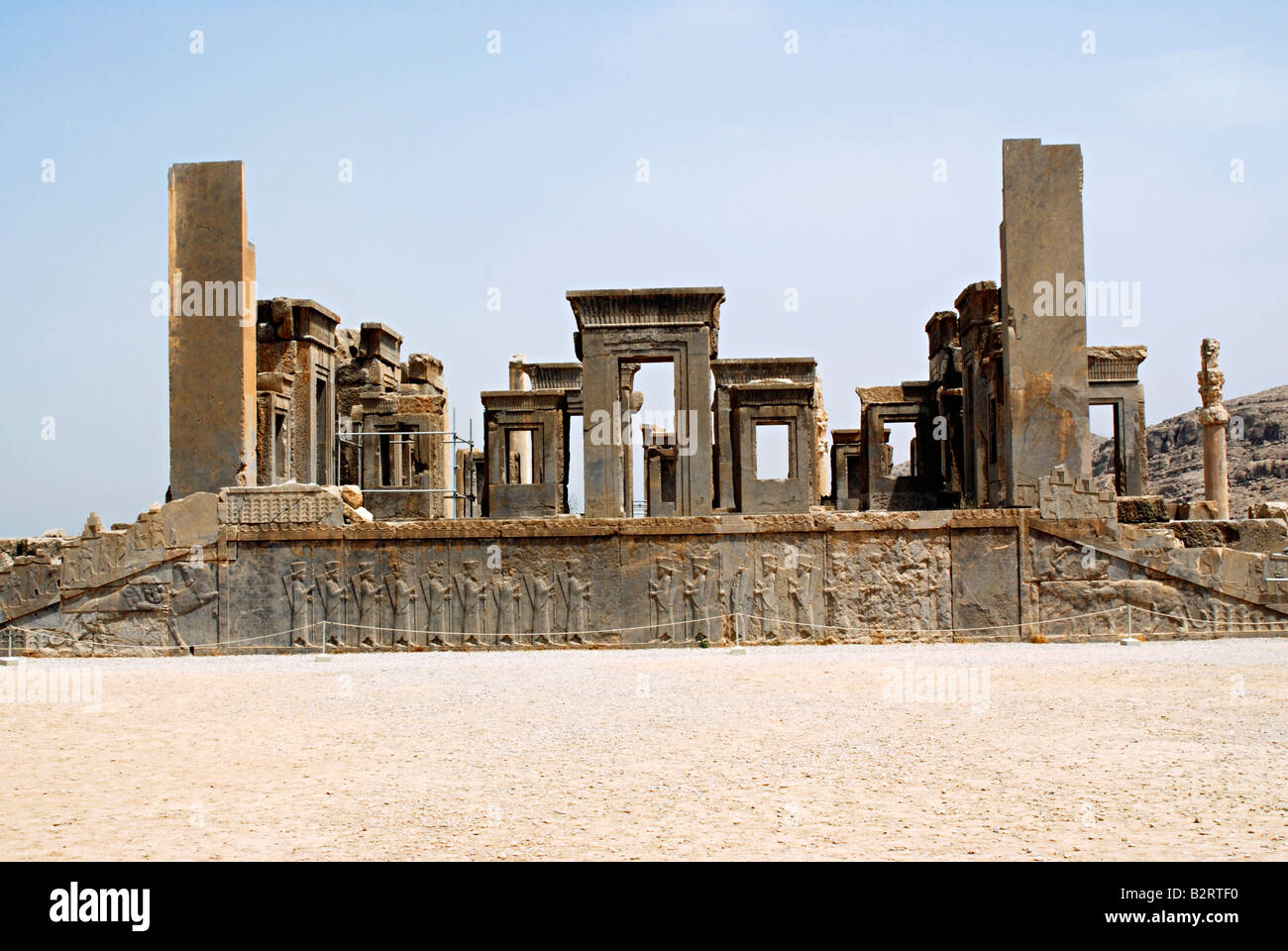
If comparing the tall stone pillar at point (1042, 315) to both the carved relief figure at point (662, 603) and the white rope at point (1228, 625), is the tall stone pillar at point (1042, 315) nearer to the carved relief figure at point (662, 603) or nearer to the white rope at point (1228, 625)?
the white rope at point (1228, 625)

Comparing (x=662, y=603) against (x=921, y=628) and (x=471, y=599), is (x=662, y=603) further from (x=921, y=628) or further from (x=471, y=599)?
(x=921, y=628)

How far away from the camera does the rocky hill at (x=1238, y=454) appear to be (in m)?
35.2

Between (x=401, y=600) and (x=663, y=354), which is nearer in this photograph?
(x=401, y=600)

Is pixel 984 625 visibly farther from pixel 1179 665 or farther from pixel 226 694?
pixel 226 694

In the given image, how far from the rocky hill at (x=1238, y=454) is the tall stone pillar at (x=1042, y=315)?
19.3m

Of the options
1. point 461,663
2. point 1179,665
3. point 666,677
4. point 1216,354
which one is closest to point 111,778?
point 666,677

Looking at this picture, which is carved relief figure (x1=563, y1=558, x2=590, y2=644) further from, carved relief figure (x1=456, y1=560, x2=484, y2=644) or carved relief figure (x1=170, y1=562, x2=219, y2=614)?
carved relief figure (x1=170, y1=562, x2=219, y2=614)

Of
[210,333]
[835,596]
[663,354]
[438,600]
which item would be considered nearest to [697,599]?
[835,596]

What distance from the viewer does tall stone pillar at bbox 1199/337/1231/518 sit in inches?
814

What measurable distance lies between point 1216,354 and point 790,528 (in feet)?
37.4

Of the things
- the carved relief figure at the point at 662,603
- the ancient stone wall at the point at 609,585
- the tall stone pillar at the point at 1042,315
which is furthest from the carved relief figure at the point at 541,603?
the tall stone pillar at the point at 1042,315

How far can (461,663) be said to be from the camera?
12.1 meters

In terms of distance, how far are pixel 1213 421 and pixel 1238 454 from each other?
824 inches

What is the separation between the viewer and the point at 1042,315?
15.1 metres
